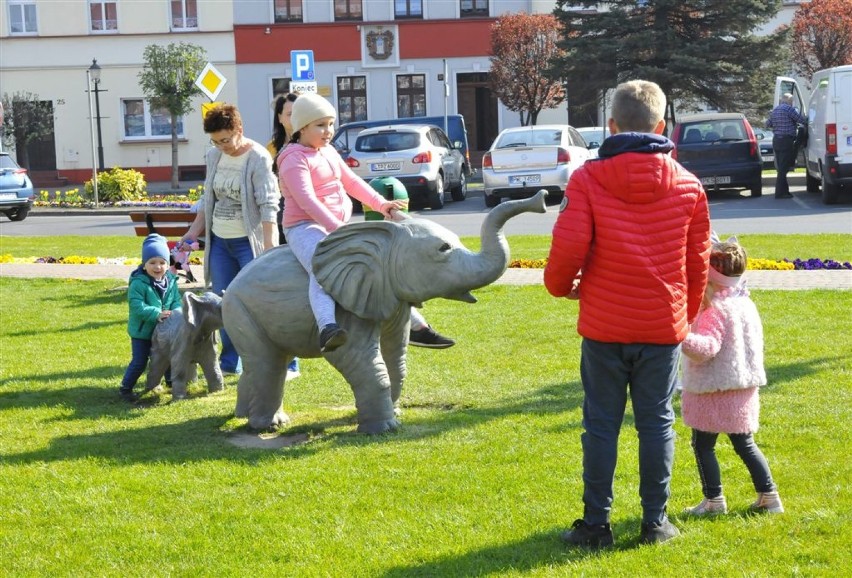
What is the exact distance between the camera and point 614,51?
1355 inches

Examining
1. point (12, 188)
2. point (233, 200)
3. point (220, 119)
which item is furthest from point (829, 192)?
point (12, 188)

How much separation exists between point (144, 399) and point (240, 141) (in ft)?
6.45

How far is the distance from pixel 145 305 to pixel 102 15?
1591 inches

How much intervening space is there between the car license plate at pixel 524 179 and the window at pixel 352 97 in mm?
22382

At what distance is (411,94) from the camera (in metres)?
46.3

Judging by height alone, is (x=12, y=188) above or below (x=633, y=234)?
below

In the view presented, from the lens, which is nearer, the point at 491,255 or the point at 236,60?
the point at 491,255

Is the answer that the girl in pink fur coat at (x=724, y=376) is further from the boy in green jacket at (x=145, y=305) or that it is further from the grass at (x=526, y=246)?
the grass at (x=526, y=246)

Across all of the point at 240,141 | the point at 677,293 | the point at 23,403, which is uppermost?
the point at 240,141

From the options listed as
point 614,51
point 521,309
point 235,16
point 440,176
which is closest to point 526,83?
point 614,51

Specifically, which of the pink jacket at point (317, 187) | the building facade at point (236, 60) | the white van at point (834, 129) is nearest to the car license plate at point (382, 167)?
the white van at point (834, 129)

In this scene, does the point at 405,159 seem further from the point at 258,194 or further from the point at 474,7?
the point at 474,7

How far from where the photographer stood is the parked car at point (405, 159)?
25.3m

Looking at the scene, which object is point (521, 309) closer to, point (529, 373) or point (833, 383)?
point (529, 373)
